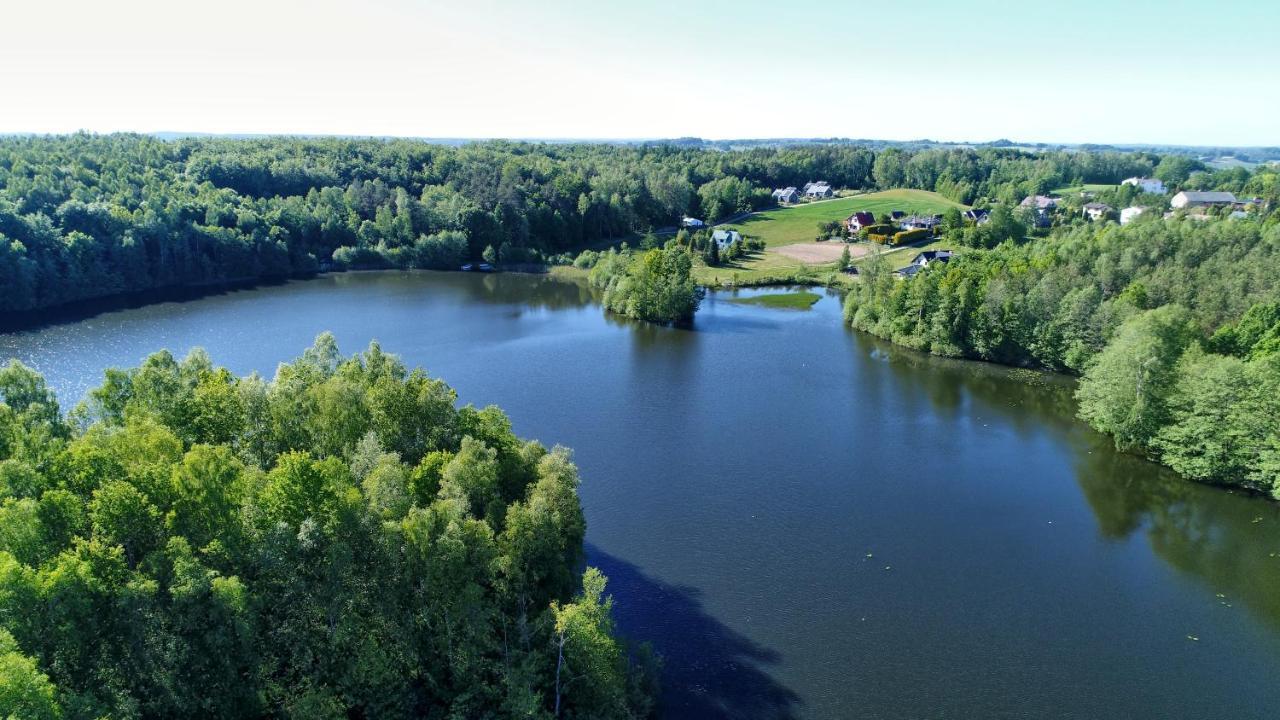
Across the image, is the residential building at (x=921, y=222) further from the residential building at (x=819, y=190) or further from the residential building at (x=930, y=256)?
the residential building at (x=819, y=190)

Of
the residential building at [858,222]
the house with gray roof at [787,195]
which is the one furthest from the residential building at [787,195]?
the residential building at [858,222]

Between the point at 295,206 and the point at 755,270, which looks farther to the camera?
the point at 295,206

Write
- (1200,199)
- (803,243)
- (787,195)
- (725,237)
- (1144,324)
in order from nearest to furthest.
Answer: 1. (1144,324)
2. (725,237)
3. (803,243)
4. (1200,199)
5. (787,195)

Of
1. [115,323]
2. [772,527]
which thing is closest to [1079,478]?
[772,527]

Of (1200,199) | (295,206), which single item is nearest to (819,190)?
(1200,199)

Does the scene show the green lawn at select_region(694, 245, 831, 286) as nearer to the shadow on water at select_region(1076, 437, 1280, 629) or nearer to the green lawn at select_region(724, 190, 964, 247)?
the green lawn at select_region(724, 190, 964, 247)

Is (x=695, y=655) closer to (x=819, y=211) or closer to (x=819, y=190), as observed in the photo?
(x=819, y=211)

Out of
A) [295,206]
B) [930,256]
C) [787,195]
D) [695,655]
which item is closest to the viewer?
[695,655]
